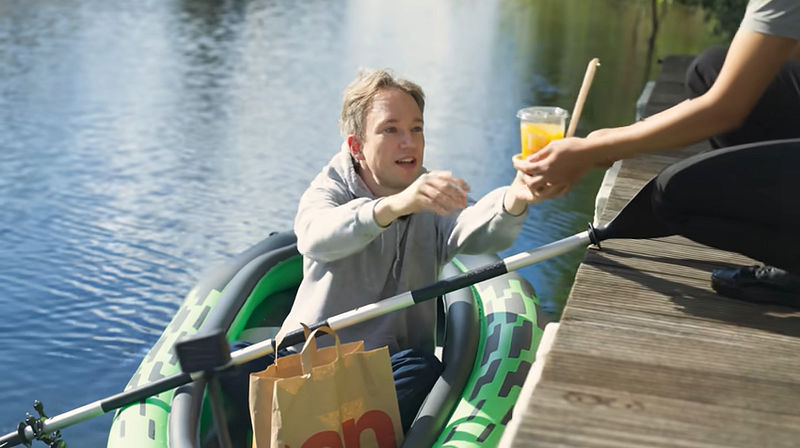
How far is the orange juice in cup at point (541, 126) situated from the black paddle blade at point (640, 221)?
10.2 inches

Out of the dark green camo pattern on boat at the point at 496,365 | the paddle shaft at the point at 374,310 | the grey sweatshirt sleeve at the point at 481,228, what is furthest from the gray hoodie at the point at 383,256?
the dark green camo pattern on boat at the point at 496,365

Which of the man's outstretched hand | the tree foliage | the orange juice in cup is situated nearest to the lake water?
the tree foliage

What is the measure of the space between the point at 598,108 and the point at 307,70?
3.73 meters

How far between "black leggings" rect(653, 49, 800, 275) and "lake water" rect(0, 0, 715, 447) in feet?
8.52

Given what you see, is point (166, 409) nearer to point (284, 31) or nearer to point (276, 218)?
point (276, 218)

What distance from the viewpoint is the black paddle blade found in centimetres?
237

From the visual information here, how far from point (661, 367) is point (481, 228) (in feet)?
2.68

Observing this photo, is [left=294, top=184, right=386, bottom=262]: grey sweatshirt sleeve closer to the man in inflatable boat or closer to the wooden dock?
the man in inflatable boat

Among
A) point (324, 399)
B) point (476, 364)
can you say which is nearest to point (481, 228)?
point (476, 364)

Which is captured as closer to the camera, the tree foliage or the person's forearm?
the person's forearm

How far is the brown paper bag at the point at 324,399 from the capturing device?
2.12 m

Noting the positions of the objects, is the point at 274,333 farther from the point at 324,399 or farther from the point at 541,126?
the point at 541,126

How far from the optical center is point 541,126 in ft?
7.56

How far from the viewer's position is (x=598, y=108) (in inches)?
417
